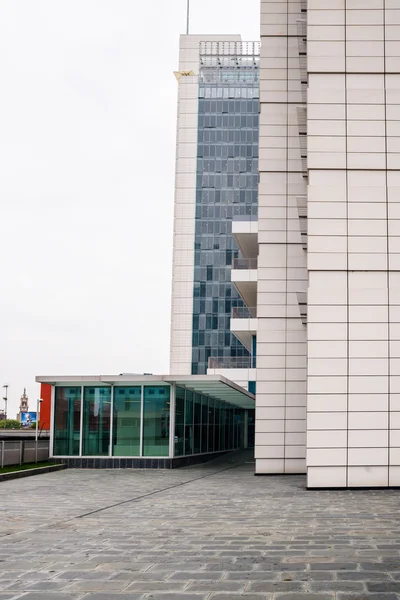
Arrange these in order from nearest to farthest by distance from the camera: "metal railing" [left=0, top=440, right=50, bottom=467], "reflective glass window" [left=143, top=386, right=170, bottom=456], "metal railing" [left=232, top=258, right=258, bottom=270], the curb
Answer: the curb → "metal railing" [left=0, top=440, right=50, bottom=467] → "reflective glass window" [left=143, top=386, right=170, bottom=456] → "metal railing" [left=232, top=258, right=258, bottom=270]

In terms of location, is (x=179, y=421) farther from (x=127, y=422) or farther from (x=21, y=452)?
(x=21, y=452)

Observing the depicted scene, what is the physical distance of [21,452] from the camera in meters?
27.0

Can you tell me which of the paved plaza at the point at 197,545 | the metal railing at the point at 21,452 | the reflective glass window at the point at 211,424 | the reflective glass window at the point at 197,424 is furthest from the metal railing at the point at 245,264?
the paved plaza at the point at 197,545

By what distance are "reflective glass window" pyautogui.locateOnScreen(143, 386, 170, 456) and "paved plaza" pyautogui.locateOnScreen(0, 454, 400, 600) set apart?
33.8 feet

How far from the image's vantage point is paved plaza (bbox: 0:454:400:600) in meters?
7.57

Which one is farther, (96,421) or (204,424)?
(204,424)

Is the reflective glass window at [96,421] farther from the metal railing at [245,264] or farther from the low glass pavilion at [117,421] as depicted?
→ the metal railing at [245,264]

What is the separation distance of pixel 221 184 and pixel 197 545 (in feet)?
287

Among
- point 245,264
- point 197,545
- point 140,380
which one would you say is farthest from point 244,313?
point 197,545

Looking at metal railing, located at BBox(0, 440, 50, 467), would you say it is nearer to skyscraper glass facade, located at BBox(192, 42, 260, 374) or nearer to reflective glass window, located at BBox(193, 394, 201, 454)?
reflective glass window, located at BBox(193, 394, 201, 454)

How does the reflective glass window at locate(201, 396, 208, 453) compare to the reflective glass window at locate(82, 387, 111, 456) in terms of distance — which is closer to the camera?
the reflective glass window at locate(82, 387, 111, 456)

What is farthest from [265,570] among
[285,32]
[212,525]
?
[285,32]

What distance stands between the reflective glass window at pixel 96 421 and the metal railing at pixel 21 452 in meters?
1.53

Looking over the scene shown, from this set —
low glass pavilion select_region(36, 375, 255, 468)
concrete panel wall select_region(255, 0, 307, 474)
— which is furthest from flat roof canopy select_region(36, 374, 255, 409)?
concrete panel wall select_region(255, 0, 307, 474)
